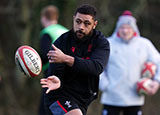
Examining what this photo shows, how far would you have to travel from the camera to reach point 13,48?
38.9ft

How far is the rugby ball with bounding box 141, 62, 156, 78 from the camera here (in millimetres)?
6387

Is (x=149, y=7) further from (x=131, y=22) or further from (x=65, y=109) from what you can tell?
(x=65, y=109)

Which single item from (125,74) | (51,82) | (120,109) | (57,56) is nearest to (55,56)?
(57,56)

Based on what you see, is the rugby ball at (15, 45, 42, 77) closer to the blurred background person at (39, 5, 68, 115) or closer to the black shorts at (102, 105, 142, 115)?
the blurred background person at (39, 5, 68, 115)

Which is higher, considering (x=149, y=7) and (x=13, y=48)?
(x=149, y=7)

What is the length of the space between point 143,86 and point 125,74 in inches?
13.8

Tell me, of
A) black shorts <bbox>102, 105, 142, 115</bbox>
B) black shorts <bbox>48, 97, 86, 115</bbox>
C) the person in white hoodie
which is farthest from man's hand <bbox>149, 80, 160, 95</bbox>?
black shorts <bbox>48, 97, 86, 115</bbox>

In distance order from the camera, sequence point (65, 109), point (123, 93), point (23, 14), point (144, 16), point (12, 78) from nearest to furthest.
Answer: point (65, 109) → point (123, 93) → point (23, 14) → point (12, 78) → point (144, 16)

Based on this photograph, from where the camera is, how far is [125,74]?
632 cm

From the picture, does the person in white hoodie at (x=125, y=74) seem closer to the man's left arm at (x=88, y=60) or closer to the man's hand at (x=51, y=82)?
the man's left arm at (x=88, y=60)

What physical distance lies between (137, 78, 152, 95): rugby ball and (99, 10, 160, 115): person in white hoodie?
0.25 feet

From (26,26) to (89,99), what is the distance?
6752 mm

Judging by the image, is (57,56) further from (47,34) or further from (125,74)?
(47,34)

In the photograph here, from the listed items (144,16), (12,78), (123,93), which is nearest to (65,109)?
(123,93)
